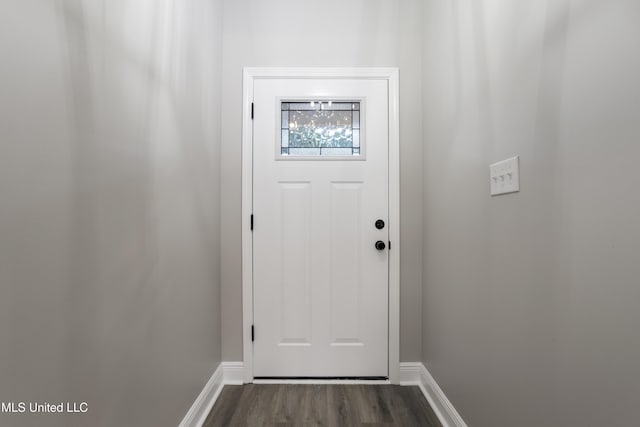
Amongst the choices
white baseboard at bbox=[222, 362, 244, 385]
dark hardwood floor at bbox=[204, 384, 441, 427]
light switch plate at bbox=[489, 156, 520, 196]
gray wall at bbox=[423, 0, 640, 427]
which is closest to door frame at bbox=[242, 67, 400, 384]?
white baseboard at bbox=[222, 362, 244, 385]

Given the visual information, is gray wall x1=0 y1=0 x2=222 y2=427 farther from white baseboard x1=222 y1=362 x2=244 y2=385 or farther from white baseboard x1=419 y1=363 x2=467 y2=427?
white baseboard x1=419 y1=363 x2=467 y2=427

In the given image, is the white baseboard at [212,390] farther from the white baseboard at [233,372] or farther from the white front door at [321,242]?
the white front door at [321,242]

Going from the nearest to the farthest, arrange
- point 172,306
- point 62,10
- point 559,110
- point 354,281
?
point 62,10 < point 559,110 < point 172,306 < point 354,281

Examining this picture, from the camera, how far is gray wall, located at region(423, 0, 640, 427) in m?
0.79

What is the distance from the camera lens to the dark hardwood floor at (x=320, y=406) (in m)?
1.86

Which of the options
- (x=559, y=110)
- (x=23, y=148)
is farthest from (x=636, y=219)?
(x=23, y=148)

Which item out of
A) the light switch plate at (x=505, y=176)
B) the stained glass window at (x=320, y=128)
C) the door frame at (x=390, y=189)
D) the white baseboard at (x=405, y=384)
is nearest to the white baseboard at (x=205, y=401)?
the white baseboard at (x=405, y=384)

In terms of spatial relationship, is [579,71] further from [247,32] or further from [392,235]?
[247,32]

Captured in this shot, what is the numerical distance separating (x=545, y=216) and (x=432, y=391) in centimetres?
145

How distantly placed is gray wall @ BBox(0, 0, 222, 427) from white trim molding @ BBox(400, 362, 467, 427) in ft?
4.33

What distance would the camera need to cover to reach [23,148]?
78 cm

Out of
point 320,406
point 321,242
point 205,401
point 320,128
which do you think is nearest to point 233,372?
point 205,401

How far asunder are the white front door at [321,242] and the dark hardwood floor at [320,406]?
0.45ft

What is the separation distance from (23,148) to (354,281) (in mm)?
1875
